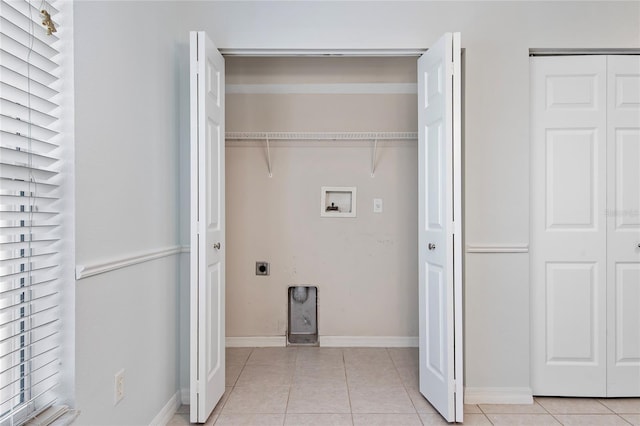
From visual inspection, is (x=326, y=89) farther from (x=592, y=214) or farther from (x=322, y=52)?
(x=592, y=214)

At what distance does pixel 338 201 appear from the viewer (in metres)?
3.48

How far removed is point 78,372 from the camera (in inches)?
55.4

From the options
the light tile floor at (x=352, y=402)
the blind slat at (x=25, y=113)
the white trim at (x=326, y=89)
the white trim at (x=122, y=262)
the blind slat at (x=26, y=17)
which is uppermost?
the white trim at (x=326, y=89)

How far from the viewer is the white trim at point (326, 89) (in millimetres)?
3434

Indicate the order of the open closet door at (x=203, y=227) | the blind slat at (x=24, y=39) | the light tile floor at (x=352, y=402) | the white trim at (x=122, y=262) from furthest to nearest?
the light tile floor at (x=352, y=402)
the open closet door at (x=203, y=227)
the white trim at (x=122, y=262)
the blind slat at (x=24, y=39)

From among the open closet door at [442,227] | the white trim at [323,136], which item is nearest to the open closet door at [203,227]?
the white trim at [323,136]

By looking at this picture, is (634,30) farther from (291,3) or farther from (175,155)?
(175,155)

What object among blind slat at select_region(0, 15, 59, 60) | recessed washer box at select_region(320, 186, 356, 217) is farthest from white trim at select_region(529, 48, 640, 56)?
blind slat at select_region(0, 15, 59, 60)

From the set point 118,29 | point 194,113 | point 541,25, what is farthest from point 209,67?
point 541,25

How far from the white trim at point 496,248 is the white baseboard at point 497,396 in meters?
0.83

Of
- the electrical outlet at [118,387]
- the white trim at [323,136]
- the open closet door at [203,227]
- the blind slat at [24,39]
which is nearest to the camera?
the blind slat at [24,39]

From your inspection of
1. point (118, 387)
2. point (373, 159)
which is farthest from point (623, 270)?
point (118, 387)

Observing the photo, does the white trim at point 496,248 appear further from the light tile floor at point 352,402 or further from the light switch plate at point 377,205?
the light switch plate at point 377,205

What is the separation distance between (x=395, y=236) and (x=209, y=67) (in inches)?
80.9
